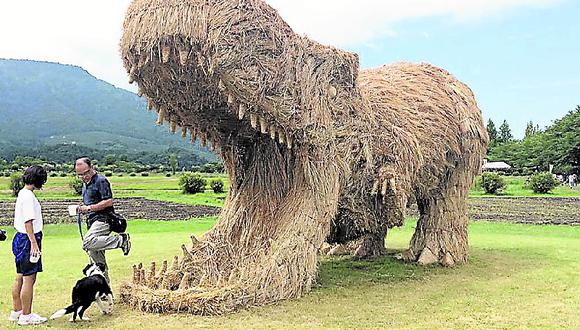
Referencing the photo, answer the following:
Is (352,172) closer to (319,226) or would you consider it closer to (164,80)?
(319,226)

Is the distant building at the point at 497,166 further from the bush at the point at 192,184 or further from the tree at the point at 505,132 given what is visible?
the bush at the point at 192,184

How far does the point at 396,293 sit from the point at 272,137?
2398mm

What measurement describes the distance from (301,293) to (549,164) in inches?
2360

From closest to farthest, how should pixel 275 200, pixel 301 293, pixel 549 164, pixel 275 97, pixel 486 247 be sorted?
pixel 275 97, pixel 301 293, pixel 275 200, pixel 486 247, pixel 549 164

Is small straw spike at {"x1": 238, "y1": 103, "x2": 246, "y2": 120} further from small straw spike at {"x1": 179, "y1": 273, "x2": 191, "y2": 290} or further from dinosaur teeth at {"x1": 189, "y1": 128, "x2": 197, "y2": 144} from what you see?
small straw spike at {"x1": 179, "y1": 273, "x2": 191, "y2": 290}

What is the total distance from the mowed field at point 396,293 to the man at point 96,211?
2.16 ft

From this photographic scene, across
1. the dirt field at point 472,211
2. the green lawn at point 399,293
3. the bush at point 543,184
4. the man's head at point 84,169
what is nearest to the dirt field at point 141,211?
the dirt field at point 472,211

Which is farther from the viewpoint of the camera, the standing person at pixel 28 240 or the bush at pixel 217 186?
the bush at pixel 217 186

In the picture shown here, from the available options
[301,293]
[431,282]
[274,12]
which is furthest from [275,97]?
[431,282]

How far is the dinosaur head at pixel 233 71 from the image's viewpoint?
5895 mm

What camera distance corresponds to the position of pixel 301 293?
279 inches

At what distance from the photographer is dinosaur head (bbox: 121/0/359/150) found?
19.3ft

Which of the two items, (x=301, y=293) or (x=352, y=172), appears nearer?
(x=301, y=293)

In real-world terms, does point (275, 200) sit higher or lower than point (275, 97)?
lower
